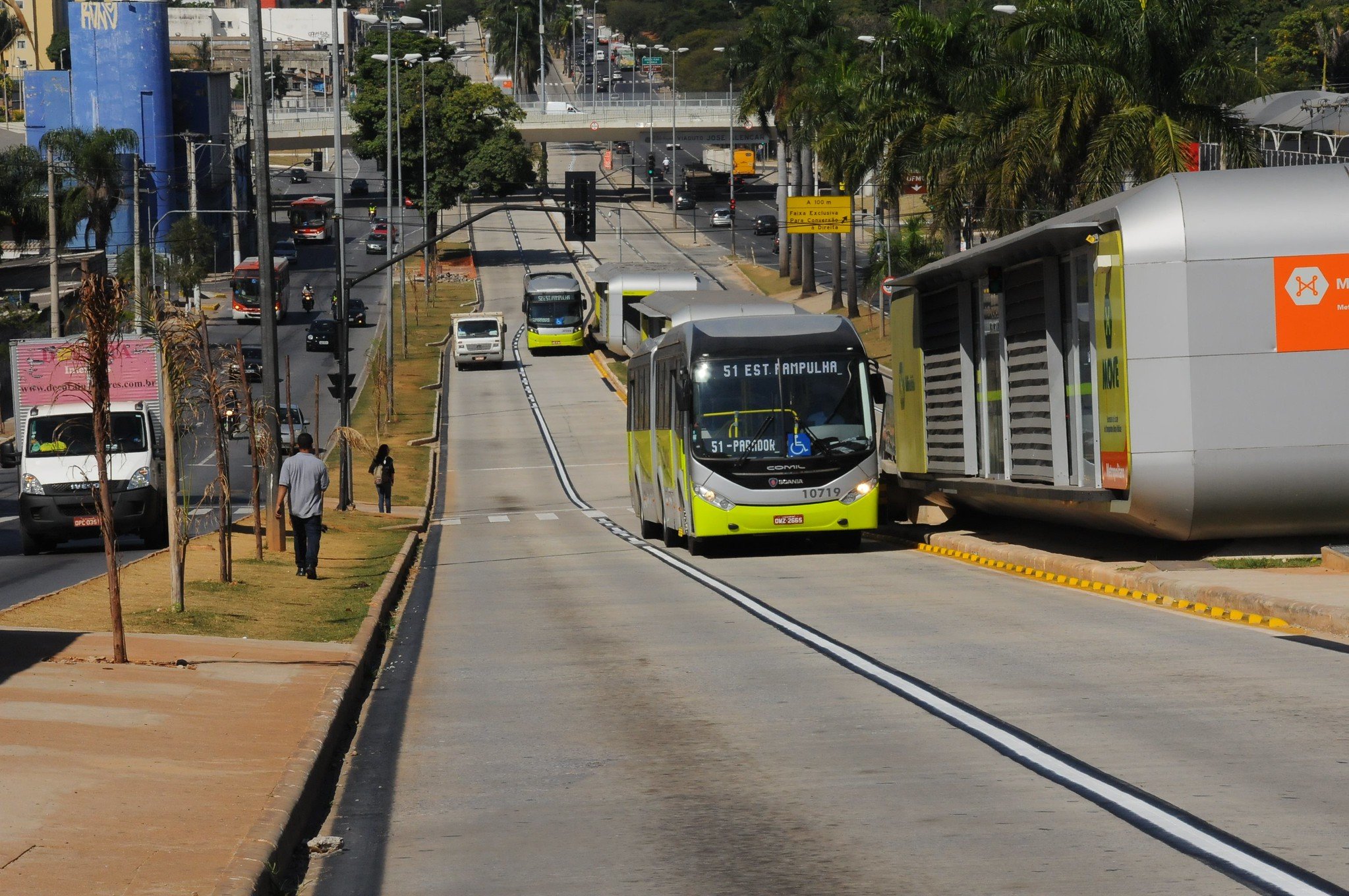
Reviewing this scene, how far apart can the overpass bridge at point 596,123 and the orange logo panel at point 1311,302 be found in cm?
10958

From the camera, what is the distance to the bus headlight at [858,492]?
23.2m

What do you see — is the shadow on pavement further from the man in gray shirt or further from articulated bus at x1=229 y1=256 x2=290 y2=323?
articulated bus at x1=229 y1=256 x2=290 y2=323

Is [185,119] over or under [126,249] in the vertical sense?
over

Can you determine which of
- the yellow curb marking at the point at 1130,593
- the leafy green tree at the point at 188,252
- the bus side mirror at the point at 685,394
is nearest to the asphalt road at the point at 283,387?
the leafy green tree at the point at 188,252

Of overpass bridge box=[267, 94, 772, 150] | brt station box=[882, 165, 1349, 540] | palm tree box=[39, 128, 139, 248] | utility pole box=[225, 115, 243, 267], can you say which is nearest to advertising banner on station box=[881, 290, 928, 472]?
brt station box=[882, 165, 1349, 540]

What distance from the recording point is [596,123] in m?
127

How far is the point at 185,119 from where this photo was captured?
102m

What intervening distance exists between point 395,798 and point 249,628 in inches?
304

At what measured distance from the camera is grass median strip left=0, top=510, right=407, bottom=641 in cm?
1560

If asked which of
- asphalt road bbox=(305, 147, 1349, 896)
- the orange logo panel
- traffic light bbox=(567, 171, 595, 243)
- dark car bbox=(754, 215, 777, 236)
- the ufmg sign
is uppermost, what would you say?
the ufmg sign

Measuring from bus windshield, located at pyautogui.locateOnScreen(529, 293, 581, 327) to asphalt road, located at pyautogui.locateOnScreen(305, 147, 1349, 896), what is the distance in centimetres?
5598

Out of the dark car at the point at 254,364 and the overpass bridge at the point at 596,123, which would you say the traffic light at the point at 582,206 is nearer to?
the dark car at the point at 254,364

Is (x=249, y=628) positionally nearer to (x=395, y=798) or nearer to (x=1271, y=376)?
(x=395, y=798)

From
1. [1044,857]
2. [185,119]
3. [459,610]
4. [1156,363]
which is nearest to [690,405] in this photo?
[459,610]
